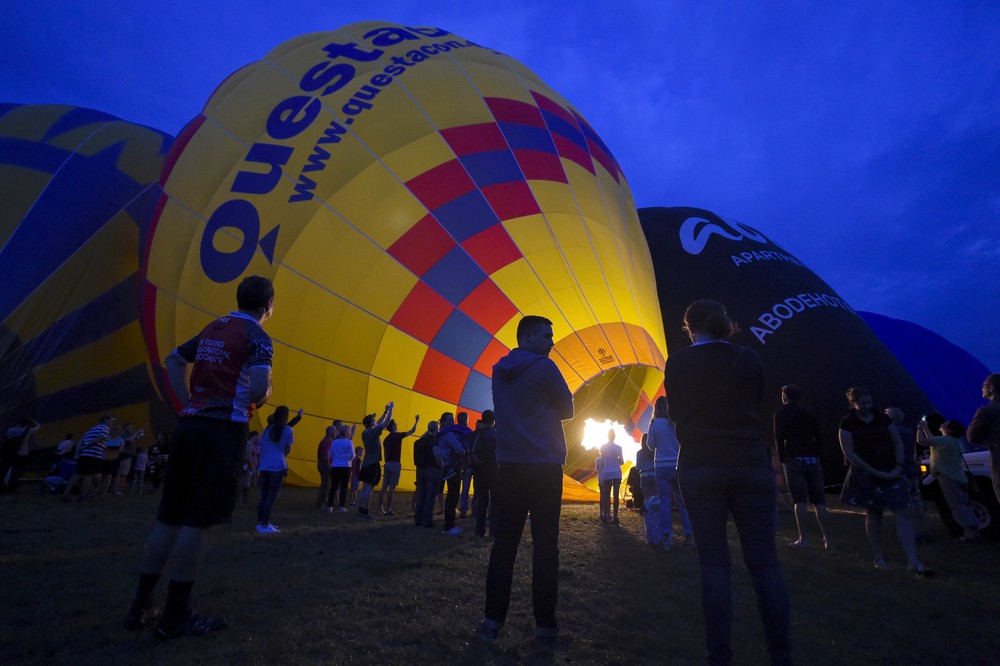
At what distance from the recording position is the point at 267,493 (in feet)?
20.4

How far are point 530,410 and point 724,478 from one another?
1004 millimetres

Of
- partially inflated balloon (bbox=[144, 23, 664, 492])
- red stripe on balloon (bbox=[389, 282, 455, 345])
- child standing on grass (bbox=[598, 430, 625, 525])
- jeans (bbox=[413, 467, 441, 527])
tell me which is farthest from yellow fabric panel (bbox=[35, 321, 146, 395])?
child standing on grass (bbox=[598, 430, 625, 525])

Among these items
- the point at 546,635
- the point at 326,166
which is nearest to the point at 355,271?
the point at 326,166

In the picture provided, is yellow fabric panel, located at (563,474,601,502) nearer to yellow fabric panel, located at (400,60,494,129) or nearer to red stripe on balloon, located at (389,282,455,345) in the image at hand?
red stripe on balloon, located at (389,282,455,345)

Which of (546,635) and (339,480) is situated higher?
(339,480)

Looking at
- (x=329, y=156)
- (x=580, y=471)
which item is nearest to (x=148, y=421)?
(x=329, y=156)

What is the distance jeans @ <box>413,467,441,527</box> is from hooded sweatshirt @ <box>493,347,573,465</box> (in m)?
4.08

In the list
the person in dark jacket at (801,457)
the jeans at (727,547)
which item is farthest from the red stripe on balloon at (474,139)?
the jeans at (727,547)

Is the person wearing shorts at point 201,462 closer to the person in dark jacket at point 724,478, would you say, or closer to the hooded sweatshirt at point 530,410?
the hooded sweatshirt at point 530,410

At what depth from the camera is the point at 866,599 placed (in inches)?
150

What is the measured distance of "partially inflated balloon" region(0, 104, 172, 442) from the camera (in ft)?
33.6

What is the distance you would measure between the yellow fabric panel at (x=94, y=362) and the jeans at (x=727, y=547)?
1222 cm

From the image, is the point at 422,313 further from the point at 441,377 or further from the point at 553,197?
the point at 553,197

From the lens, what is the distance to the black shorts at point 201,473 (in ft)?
8.88
